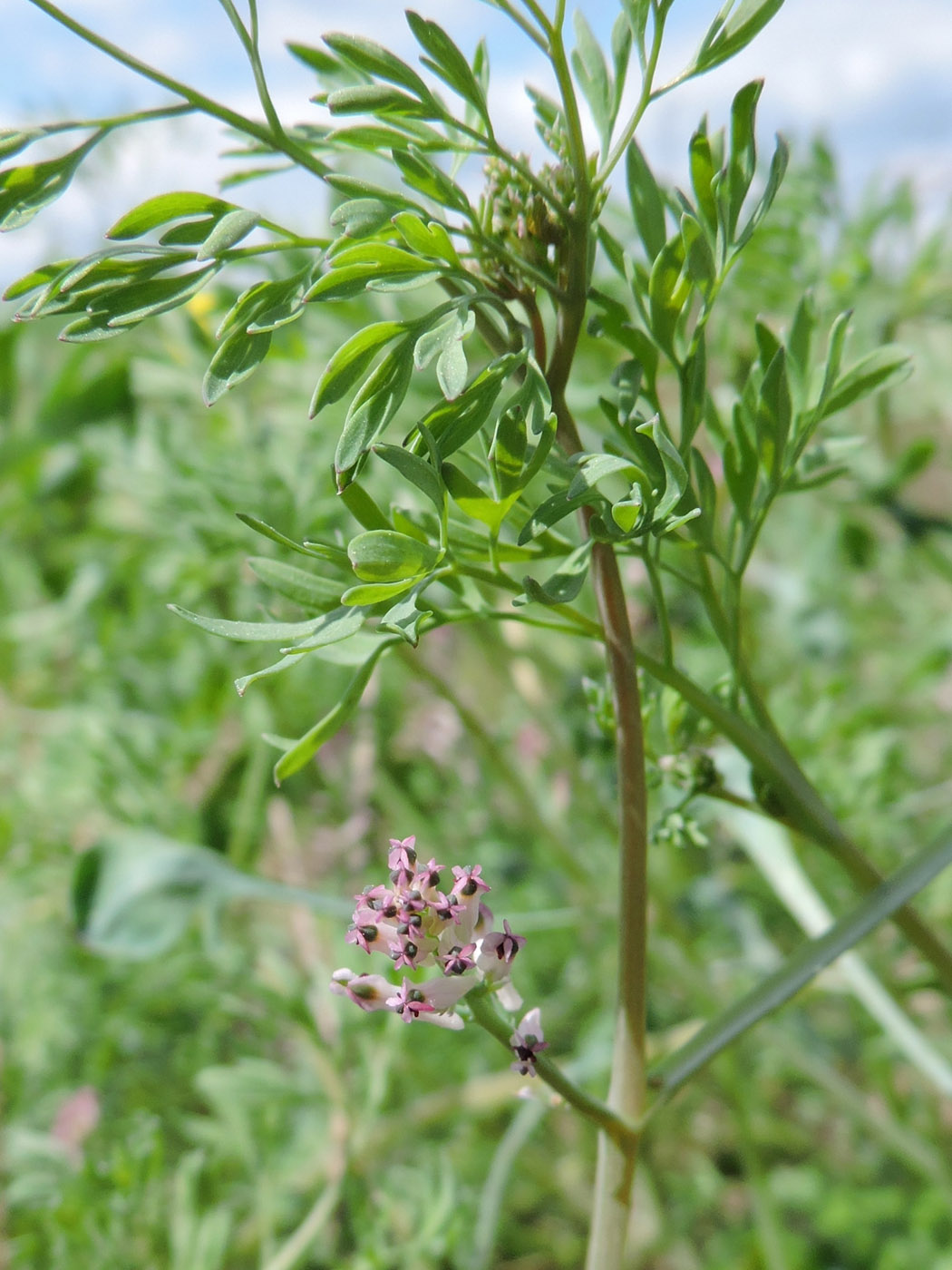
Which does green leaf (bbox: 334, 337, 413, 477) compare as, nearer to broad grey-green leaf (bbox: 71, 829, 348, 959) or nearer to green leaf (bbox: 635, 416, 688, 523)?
green leaf (bbox: 635, 416, 688, 523)

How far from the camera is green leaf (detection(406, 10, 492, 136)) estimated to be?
30 centimetres

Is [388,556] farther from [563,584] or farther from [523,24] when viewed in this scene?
[523,24]

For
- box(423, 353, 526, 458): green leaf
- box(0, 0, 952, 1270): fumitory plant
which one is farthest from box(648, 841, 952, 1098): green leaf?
box(423, 353, 526, 458): green leaf

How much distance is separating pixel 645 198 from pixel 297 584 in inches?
6.7

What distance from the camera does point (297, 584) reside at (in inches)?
14.0

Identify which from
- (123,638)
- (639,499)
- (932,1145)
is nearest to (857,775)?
(932,1145)

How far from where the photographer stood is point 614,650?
35 cm

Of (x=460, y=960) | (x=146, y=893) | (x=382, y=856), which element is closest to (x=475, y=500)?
(x=460, y=960)

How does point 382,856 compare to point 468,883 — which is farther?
point 382,856

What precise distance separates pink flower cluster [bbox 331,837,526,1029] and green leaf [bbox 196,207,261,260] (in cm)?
17

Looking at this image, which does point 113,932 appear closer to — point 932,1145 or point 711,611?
point 711,611

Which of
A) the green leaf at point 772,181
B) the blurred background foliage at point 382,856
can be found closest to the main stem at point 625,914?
the green leaf at point 772,181

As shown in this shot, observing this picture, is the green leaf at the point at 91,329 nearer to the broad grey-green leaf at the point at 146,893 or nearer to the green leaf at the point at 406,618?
the green leaf at the point at 406,618

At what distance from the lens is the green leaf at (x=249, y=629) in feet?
0.95
